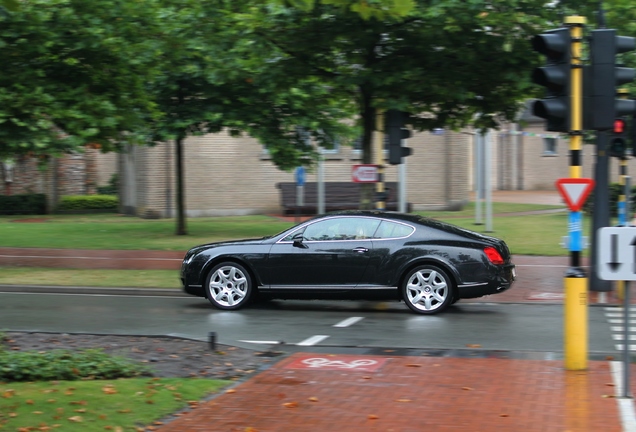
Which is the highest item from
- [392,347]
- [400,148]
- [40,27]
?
[40,27]

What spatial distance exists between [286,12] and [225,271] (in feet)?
16.9

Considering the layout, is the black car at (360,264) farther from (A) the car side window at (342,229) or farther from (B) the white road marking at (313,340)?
(B) the white road marking at (313,340)

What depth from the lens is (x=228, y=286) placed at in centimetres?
1305

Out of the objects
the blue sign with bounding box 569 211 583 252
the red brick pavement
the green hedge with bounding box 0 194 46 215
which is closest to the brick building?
the green hedge with bounding box 0 194 46 215

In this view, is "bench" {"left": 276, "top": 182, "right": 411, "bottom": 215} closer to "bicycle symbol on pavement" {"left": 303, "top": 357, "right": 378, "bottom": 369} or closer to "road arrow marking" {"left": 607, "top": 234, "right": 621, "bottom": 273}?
"bicycle symbol on pavement" {"left": 303, "top": 357, "right": 378, "bottom": 369}

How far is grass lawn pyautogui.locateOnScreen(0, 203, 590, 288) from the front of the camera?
1689 cm

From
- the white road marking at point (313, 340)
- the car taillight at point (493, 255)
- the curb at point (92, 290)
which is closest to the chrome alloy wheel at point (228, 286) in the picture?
the curb at point (92, 290)

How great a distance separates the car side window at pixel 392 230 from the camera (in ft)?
41.3

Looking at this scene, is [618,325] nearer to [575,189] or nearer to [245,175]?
[575,189]

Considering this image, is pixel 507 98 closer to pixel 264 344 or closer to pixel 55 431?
pixel 264 344

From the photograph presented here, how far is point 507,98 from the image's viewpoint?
16.3m

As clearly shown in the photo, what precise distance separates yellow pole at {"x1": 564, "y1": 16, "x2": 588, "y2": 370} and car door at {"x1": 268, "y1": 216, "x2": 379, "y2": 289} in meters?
4.62

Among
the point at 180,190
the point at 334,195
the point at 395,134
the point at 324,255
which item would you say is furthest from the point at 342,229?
the point at 334,195

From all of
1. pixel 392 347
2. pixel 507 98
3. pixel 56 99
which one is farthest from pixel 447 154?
pixel 392 347
